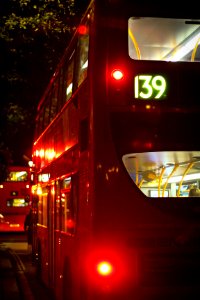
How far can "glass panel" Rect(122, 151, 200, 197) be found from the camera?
6176mm

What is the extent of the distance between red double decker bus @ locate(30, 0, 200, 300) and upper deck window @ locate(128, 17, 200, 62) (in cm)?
1

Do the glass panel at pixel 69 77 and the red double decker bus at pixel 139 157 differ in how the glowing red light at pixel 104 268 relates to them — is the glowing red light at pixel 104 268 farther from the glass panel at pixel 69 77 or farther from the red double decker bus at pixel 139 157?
the glass panel at pixel 69 77

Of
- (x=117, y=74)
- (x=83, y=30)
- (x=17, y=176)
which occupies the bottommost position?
(x=117, y=74)

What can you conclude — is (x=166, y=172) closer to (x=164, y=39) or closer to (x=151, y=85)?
(x=151, y=85)

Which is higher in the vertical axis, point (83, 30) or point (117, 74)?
point (83, 30)

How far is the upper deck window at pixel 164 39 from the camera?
6508 millimetres

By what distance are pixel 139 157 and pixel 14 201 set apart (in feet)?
90.9

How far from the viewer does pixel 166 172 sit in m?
6.29

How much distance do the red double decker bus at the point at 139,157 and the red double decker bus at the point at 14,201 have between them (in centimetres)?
2692

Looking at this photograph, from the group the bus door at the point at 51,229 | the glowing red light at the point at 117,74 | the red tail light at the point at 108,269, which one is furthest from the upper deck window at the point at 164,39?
the bus door at the point at 51,229

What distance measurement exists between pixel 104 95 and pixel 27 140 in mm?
31598

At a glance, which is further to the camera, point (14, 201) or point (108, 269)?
point (14, 201)

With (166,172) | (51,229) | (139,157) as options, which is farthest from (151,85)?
(51,229)

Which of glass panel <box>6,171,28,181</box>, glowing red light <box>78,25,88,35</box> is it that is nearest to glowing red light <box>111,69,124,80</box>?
glowing red light <box>78,25,88,35</box>
